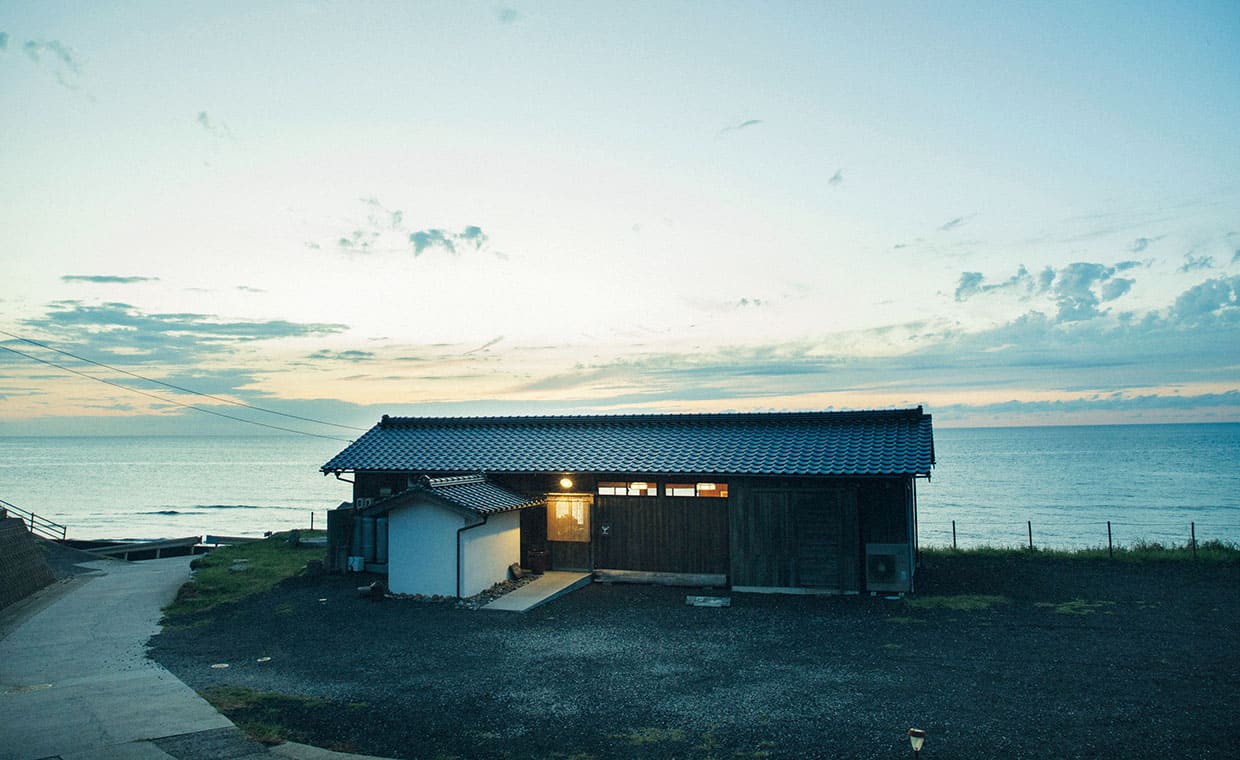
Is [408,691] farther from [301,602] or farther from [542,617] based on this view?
[301,602]

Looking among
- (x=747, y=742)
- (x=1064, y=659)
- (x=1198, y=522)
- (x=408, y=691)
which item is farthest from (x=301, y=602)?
(x=1198, y=522)

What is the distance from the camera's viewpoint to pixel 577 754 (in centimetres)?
898

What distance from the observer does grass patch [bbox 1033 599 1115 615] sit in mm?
16078

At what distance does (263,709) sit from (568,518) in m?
11.6

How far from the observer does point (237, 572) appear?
22750 millimetres

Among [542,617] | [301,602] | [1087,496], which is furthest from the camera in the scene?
[1087,496]

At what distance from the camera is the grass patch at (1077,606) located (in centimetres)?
1608

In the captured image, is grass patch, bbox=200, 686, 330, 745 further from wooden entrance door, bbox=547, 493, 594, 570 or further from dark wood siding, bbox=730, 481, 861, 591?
dark wood siding, bbox=730, 481, 861, 591

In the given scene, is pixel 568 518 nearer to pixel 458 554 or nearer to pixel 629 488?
pixel 629 488

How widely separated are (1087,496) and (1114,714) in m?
76.1

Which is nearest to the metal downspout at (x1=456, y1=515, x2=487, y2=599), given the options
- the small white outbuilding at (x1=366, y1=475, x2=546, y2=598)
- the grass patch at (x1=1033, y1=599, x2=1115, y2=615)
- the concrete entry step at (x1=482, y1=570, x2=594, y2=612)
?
the small white outbuilding at (x1=366, y1=475, x2=546, y2=598)

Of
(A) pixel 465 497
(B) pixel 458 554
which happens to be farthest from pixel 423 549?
(A) pixel 465 497

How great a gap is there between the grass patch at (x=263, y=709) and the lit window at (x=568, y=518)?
35.4ft

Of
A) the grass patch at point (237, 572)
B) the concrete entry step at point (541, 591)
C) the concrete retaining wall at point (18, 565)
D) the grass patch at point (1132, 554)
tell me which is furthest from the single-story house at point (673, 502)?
the concrete retaining wall at point (18, 565)
